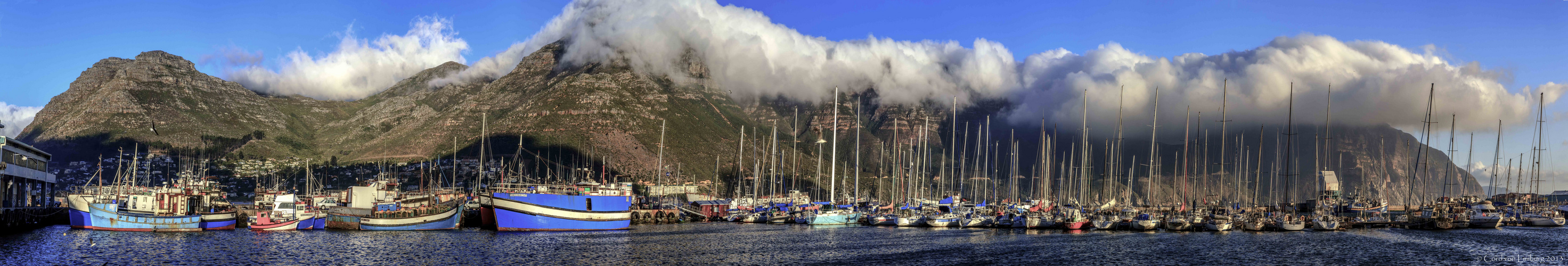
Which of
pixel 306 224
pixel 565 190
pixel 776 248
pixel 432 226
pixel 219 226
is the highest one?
pixel 565 190

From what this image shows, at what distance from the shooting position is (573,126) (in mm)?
164500

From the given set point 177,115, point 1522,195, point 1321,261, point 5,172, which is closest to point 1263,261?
point 1321,261

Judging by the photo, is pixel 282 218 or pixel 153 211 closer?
pixel 153 211

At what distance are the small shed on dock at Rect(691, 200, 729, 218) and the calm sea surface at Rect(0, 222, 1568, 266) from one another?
35.9m

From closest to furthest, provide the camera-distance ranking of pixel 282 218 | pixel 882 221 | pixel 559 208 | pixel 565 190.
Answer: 1. pixel 559 208
2. pixel 565 190
3. pixel 282 218
4. pixel 882 221

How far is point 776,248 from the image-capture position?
178 ft

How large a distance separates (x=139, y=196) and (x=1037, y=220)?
231 ft

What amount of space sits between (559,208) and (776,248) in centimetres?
2073

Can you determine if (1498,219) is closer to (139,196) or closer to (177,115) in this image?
(139,196)

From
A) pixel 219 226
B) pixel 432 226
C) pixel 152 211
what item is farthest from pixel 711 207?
pixel 152 211

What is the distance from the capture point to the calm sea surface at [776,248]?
45.5m

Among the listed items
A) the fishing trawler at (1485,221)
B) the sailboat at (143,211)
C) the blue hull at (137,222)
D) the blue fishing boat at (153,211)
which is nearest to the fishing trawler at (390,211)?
the blue fishing boat at (153,211)

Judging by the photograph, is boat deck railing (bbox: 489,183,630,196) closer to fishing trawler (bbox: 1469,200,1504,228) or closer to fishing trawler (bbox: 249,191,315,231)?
fishing trawler (bbox: 249,191,315,231)

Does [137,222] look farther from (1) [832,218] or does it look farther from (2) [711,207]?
(2) [711,207]
